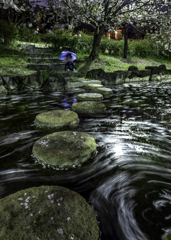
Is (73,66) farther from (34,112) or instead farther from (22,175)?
(22,175)

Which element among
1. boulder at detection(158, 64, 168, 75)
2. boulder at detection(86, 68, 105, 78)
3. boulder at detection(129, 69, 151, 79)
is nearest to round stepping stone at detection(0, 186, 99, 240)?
boulder at detection(86, 68, 105, 78)

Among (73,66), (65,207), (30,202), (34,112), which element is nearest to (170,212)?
(65,207)

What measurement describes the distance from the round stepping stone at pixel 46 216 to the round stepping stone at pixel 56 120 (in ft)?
6.12

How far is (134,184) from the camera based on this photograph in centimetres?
191

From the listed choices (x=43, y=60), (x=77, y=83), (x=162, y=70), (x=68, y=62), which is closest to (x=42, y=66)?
(x=43, y=60)

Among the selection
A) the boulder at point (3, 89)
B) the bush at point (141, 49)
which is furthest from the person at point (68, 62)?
the bush at point (141, 49)

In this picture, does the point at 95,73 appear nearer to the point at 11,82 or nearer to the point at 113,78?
the point at 113,78

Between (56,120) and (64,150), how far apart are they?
130cm

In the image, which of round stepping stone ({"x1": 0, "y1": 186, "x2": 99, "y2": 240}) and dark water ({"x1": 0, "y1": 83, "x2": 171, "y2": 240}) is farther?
dark water ({"x1": 0, "y1": 83, "x2": 171, "y2": 240})

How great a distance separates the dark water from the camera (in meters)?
1.51

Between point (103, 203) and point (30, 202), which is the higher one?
point (30, 202)

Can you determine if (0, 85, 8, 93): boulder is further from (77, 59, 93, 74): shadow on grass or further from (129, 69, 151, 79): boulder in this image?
(129, 69, 151, 79): boulder

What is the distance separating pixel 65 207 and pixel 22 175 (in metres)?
0.90

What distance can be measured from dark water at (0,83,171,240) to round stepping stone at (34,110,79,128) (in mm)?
212
